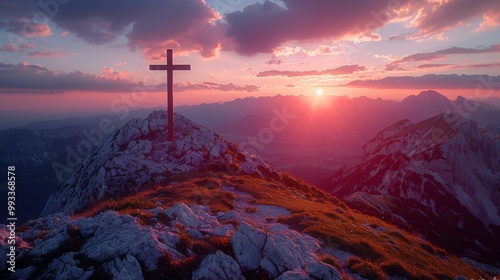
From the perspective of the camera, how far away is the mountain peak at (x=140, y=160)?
33.4 metres

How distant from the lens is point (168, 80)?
1570 inches

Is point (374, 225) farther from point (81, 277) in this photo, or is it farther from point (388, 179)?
point (388, 179)

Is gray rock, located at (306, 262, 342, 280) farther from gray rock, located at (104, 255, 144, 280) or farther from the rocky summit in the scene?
gray rock, located at (104, 255, 144, 280)

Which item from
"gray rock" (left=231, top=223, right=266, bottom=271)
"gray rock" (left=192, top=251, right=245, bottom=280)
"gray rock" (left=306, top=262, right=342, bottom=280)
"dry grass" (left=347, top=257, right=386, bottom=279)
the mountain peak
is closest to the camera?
"gray rock" (left=192, top=251, right=245, bottom=280)

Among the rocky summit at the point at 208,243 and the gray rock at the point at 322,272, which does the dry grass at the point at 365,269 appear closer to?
the rocky summit at the point at 208,243

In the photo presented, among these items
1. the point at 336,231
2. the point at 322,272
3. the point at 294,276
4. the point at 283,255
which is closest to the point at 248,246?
the point at 283,255

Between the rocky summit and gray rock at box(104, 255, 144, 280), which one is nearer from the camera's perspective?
gray rock at box(104, 255, 144, 280)

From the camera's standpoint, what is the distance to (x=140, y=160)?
37.9m

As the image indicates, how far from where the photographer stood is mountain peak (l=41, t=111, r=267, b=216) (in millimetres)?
33375

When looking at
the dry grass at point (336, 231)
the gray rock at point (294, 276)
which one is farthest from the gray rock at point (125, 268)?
the gray rock at point (294, 276)

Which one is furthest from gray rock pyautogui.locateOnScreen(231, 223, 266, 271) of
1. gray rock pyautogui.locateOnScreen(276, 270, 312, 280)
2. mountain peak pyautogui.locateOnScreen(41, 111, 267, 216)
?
mountain peak pyautogui.locateOnScreen(41, 111, 267, 216)

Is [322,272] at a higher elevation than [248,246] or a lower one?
lower

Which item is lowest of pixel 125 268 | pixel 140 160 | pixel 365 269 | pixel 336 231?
pixel 336 231

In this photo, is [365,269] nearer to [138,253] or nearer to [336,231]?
[336,231]
